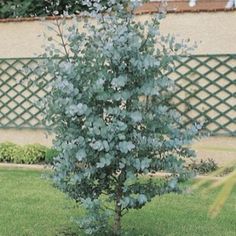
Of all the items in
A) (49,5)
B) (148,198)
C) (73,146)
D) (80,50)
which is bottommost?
(148,198)

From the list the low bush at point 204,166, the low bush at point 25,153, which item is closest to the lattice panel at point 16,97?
the low bush at point 25,153

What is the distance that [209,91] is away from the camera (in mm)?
8102

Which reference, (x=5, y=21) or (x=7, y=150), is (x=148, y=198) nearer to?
(x=7, y=150)

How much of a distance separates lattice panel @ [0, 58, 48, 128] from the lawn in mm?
2606

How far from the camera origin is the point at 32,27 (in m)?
8.95

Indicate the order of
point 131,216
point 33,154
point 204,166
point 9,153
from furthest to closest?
point 9,153, point 33,154, point 204,166, point 131,216

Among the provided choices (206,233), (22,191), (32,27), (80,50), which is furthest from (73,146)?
(32,27)

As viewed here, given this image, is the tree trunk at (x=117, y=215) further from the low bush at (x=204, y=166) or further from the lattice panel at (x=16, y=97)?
the lattice panel at (x=16, y=97)

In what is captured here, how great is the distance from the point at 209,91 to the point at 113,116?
4.45 meters

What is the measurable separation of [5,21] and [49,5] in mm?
929

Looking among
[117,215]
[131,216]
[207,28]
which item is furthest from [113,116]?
[207,28]

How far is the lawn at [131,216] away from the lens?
4.84 metres

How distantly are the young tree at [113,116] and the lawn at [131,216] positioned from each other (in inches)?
20.6

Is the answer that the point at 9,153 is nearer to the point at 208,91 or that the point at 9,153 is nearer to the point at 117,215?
the point at 208,91
